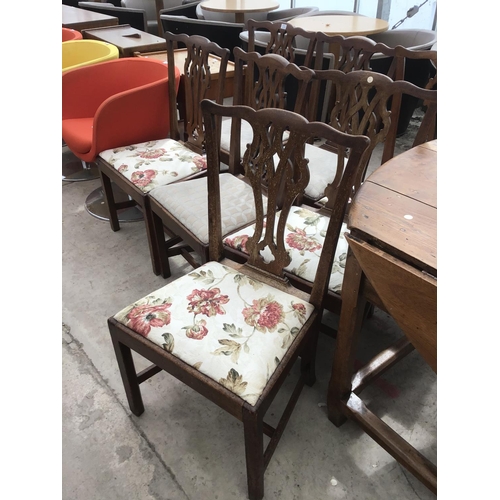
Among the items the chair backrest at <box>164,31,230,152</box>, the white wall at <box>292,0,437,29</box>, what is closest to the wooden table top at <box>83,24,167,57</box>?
the chair backrest at <box>164,31,230,152</box>

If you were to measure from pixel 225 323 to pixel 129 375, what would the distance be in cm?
43

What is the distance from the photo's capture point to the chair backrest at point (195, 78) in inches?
72.5

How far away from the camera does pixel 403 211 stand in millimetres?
947

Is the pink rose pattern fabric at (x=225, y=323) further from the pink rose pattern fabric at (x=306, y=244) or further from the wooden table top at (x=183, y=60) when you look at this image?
the wooden table top at (x=183, y=60)

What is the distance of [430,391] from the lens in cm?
148

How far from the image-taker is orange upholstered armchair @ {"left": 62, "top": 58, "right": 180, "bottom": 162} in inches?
78.7

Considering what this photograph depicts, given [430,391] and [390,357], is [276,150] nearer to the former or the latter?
[390,357]

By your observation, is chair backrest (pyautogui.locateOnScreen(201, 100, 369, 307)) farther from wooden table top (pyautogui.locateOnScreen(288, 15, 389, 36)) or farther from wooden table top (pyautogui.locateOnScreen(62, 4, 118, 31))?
wooden table top (pyautogui.locateOnScreen(62, 4, 118, 31))

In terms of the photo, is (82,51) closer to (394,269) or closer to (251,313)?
(251,313)

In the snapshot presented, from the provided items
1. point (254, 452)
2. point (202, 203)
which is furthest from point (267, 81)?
point (254, 452)

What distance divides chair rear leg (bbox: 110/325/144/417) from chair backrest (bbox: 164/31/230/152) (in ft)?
3.84

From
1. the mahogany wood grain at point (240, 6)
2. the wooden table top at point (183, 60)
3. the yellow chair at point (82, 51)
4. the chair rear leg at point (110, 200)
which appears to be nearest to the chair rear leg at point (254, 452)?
the chair rear leg at point (110, 200)

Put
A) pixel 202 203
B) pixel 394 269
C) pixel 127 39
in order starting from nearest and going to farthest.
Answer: pixel 394 269
pixel 202 203
pixel 127 39

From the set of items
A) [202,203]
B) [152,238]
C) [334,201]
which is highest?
[334,201]
